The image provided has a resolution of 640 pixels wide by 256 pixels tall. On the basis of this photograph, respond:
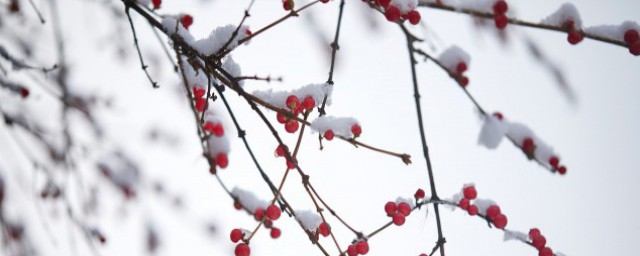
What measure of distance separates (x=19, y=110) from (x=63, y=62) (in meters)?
0.91

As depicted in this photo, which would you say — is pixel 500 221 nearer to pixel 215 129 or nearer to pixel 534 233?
pixel 534 233

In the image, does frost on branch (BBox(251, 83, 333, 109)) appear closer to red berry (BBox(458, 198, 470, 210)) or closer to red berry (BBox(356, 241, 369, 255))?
red berry (BBox(356, 241, 369, 255))

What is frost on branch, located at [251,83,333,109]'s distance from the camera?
135 cm

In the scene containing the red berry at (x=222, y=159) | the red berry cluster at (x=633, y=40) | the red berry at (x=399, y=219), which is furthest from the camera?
the red berry at (x=399, y=219)

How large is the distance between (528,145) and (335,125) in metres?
0.55

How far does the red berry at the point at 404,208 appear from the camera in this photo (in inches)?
60.5

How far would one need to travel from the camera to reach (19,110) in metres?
2.94

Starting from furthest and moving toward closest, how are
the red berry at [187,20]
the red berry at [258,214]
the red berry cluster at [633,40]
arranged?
the red berry at [187,20], the red berry at [258,214], the red berry cluster at [633,40]

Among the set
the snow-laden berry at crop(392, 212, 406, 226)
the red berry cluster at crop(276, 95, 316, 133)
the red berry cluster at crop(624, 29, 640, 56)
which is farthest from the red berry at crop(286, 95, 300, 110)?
the red berry cluster at crop(624, 29, 640, 56)

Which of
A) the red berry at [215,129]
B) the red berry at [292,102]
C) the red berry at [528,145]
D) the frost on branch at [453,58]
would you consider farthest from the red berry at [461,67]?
the red berry at [215,129]

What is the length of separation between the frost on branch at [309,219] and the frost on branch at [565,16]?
0.95 m

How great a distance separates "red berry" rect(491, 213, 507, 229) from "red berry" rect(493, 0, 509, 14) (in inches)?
30.9

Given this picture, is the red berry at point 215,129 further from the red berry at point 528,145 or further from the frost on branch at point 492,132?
the red berry at point 528,145

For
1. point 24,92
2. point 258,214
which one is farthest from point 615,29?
point 24,92
